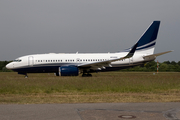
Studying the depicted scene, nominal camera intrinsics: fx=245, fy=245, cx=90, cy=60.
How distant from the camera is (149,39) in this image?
103ft

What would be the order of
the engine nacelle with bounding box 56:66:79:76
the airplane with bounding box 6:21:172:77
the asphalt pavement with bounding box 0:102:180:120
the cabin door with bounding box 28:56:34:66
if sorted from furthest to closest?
the cabin door with bounding box 28:56:34:66
the airplane with bounding box 6:21:172:77
the engine nacelle with bounding box 56:66:79:76
the asphalt pavement with bounding box 0:102:180:120

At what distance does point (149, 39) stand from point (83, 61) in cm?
899

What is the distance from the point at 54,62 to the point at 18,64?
4.24 meters

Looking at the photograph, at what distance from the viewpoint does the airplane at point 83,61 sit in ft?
93.8

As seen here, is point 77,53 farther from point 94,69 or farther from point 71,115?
point 71,115

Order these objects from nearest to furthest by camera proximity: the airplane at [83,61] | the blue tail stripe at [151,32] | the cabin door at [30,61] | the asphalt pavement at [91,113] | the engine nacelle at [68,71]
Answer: the asphalt pavement at [91,113], the engine nacelle at [68,71], the airplane at [83,61], the cabin door at [30,61], the blue tail stripe at [151,32]

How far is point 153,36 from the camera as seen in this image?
3133 cm

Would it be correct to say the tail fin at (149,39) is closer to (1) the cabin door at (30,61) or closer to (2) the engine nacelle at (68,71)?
(2) the engine nacelle at (68,71)

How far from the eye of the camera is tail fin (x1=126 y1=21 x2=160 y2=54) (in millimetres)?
31188

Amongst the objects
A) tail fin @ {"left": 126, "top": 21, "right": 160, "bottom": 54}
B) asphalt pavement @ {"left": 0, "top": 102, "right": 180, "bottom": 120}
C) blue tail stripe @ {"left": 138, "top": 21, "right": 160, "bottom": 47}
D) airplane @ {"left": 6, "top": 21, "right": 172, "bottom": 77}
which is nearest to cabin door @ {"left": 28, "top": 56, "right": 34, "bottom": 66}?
airplane @ {"left": 6, "top": 21, "right": 172, "bottom": 77}

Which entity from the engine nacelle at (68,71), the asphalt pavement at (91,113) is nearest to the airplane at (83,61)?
the engine nacelle at (68,71)

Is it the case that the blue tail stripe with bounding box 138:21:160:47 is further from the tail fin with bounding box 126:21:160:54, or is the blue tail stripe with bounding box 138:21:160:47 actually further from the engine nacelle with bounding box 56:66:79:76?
the engine nacelle with bounding box 56:66:79:76

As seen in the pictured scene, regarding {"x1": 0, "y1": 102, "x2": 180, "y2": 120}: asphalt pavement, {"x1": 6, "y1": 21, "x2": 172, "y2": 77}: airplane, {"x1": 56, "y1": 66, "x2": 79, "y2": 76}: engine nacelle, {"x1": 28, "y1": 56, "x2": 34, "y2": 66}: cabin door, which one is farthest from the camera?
{"x1": 28, "y1": 56, "x2": 34, "y2": 66}: cabin door

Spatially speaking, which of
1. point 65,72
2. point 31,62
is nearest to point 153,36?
point 65,72
